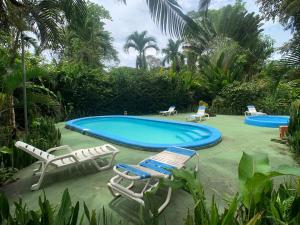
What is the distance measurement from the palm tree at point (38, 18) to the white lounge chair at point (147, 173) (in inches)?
127

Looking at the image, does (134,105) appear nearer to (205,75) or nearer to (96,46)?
(205,75)

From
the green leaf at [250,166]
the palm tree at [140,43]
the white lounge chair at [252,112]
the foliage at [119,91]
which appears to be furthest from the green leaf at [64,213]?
the palm tree at [140,43]

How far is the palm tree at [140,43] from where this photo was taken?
109 ft

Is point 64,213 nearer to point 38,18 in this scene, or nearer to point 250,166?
point 250,166

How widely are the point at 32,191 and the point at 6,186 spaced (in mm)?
652

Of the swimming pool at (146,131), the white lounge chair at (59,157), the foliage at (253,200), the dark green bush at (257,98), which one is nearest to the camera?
the foliage at (253,200)

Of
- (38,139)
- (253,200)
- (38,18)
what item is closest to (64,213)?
(253,200)

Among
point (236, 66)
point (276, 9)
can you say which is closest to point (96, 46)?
point (236, 66)

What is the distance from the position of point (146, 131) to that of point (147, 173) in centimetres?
796

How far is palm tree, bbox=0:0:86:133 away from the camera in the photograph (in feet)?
18.2

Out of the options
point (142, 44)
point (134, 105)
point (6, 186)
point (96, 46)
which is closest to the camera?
point (6, 186)

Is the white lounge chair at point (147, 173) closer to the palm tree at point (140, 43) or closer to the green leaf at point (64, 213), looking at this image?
the green leaf at point (64, 213)

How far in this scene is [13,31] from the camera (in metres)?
7.49

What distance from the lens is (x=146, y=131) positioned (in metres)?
11.4
